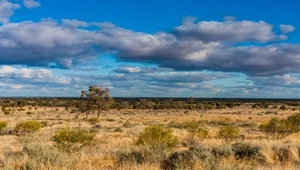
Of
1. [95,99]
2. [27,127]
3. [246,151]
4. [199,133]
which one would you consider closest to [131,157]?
[246,151]

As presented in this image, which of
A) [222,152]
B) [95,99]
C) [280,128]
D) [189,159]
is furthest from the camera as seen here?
[95,99]

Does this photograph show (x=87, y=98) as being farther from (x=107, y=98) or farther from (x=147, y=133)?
(x=147, y=133)

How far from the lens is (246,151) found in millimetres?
13742

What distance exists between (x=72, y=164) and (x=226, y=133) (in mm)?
15101

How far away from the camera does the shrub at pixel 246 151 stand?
13330 millimetres

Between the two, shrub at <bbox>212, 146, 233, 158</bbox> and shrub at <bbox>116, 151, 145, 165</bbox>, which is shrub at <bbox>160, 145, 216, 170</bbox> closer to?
shrub at <bbox>212, 146, 233, 158</bbox>

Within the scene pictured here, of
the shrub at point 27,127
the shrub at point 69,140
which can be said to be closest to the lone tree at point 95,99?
the shrub at point 27,127

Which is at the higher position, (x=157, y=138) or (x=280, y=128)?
(x=157, y=138)

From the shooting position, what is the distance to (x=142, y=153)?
12.4 metres

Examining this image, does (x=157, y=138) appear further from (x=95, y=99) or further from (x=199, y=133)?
(x=95, y=99)

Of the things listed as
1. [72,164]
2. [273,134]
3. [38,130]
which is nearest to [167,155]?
[72,164]

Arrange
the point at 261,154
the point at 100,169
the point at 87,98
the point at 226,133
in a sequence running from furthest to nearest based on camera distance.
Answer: the point at 87,98 < the point at 226,133 < the point at 261,154 < the point at 100,169

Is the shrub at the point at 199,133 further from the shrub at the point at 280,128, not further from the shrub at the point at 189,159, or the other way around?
the shrub at the point at 189,159

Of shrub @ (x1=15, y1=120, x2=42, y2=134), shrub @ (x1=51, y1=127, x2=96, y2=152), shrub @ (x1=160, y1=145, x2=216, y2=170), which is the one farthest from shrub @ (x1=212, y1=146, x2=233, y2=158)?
shrub @ (x1=15, y1=120, x2=42, y2=134)
